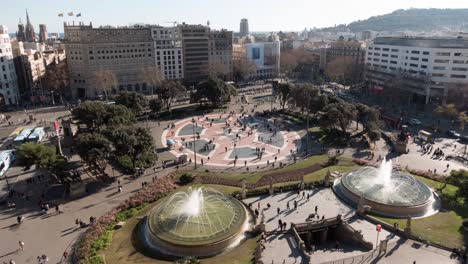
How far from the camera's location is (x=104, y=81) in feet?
379

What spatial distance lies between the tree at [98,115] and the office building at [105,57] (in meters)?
47.7

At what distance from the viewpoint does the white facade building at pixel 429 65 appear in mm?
102887

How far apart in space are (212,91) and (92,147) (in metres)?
52.7

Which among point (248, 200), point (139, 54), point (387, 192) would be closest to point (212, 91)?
point (139, 54)

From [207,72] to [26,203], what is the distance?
104867 millimetres

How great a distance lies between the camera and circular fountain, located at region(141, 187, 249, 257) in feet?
122

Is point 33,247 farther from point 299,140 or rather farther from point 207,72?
point 207,72

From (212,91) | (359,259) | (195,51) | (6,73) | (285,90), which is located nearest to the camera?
(359,259)

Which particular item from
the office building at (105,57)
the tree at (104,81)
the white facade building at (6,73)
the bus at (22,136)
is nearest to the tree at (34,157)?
A: the bus at (22,136)

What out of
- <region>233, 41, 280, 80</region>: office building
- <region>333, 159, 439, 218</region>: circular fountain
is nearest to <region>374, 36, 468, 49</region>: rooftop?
<region>233, 41, 280, 80</region>: office building

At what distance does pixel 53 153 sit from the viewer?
5328 cm

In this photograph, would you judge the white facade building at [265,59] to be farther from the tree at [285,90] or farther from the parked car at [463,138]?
the parked car at [463,138]

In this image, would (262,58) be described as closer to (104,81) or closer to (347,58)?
(347,58)

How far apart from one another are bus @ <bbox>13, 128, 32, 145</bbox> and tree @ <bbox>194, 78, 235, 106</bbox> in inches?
1746
